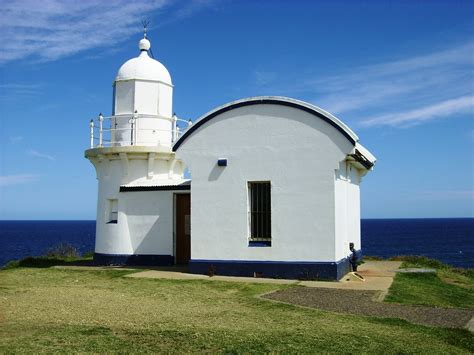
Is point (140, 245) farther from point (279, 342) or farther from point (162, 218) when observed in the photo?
point (279, 342)

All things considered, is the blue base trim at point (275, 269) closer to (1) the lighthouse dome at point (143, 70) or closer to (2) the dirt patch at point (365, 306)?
(2) the dirt patch at point (365, 306)

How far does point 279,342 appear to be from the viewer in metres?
8.16

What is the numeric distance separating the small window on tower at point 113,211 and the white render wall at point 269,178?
4081 millimetres

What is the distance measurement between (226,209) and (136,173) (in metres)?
4.83

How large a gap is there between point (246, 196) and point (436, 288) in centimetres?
600

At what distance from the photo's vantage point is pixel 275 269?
16.0 metres

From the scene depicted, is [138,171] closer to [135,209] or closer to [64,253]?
[135,209]

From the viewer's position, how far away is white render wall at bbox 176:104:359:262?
1567 cm

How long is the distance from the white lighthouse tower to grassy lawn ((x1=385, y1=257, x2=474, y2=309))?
790 centimetres

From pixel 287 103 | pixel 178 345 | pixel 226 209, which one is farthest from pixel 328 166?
pixel 178 345

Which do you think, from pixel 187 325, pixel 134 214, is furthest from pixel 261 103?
pixel 187 325

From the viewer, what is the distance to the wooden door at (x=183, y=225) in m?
19.1

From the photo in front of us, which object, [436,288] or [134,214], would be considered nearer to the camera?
[436,288]

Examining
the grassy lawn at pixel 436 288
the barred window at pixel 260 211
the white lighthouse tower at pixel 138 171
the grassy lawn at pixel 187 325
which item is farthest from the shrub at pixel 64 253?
the grassy lawn at pixel 436 288
